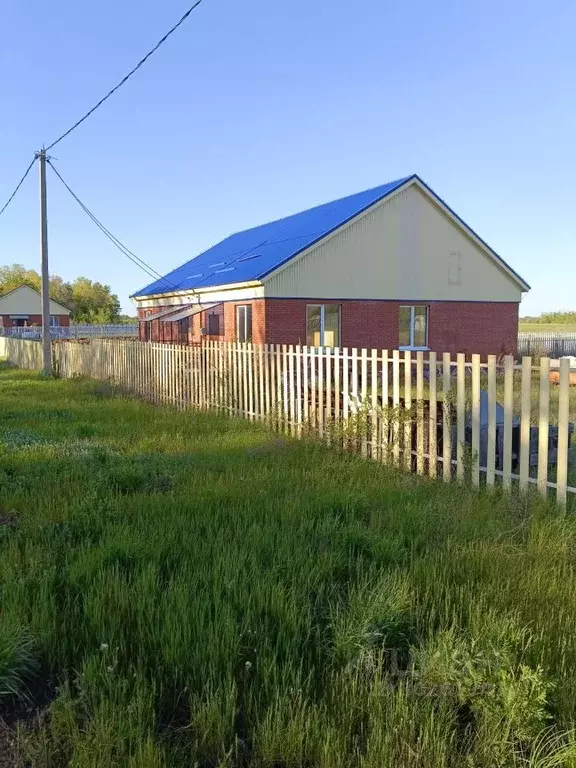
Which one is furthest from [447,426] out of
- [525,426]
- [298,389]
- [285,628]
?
[285,628]

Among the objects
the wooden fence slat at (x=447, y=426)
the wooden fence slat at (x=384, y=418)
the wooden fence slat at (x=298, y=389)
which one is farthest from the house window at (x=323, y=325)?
the wooden fence slat at (x=447, y=426)

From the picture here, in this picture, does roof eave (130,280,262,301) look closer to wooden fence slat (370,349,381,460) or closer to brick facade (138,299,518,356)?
brick facade (138,299,518,356)

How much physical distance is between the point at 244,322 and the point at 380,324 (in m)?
4.86

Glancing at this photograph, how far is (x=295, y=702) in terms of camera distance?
2.62 metres

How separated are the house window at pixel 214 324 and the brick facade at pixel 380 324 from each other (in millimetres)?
170

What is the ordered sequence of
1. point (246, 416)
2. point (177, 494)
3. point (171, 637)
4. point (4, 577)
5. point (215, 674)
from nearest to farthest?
point (215, 674), point (171, 637), point (4, 577), point (177, 494), point (246, 416)

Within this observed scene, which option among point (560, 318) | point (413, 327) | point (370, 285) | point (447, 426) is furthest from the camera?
point (560, 318)

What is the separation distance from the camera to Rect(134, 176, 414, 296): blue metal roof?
850 inches

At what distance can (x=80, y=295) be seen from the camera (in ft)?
337

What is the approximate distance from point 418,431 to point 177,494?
279cm

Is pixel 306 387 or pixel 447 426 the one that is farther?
pixel 306 387

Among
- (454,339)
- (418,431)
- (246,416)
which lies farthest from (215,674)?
(454,339)

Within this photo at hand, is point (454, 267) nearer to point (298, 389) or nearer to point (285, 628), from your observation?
point (298, 389)

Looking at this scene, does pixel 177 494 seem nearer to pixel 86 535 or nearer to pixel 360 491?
pixel 86 535
